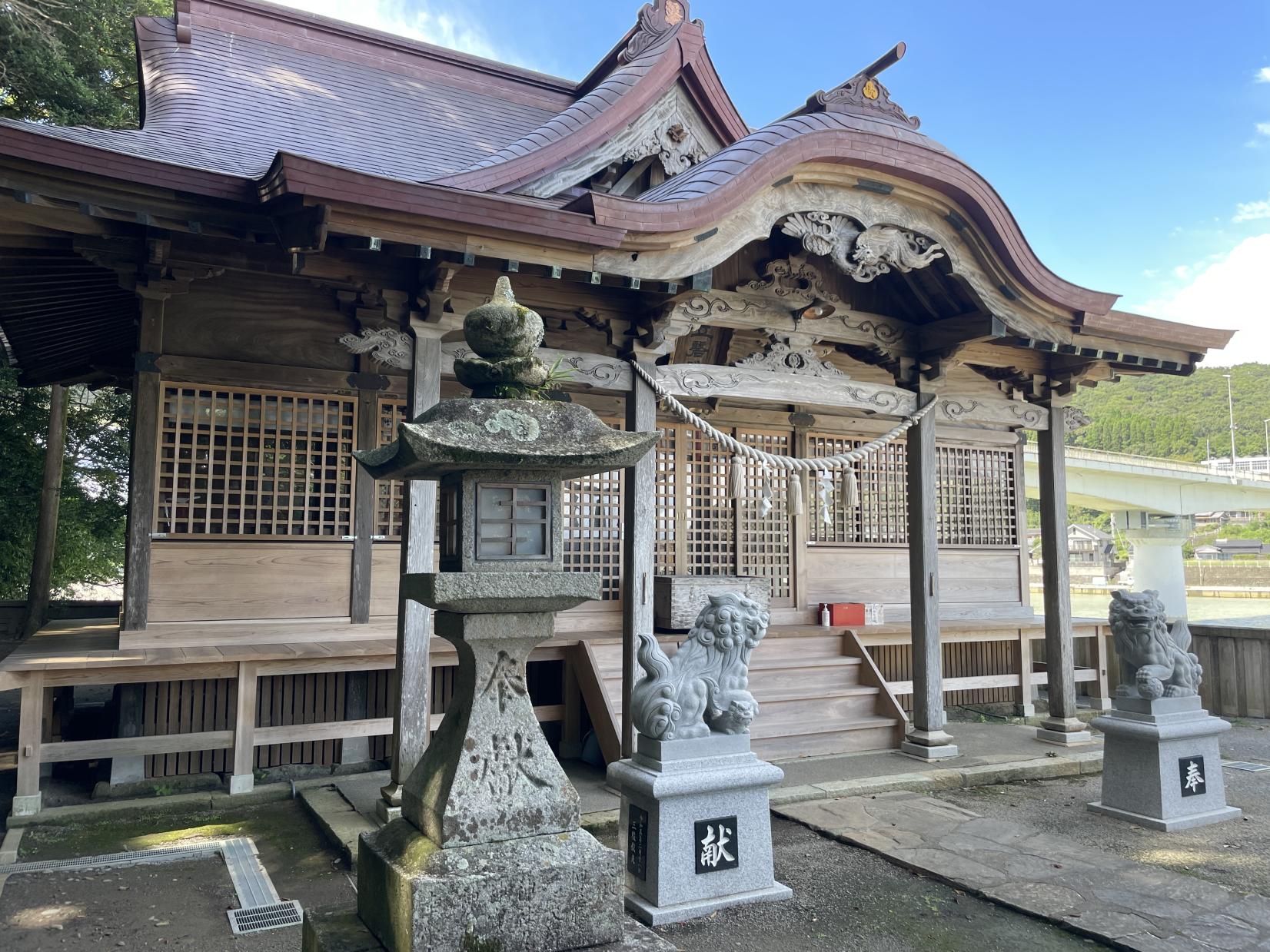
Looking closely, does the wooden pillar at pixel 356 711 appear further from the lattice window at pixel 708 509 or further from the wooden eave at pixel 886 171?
the wooden eave at pixel 886 171

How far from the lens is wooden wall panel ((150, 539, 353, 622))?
693 cm

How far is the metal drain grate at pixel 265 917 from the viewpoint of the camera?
4285 millimetres

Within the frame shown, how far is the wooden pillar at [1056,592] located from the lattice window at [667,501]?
3.63 metres

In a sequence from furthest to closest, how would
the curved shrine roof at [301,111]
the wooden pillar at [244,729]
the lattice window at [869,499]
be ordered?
the lattice window at [869,499]
the curved shrine roof at [301,111]
the wooden pillar at [244,729]

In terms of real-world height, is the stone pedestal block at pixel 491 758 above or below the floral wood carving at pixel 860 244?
below

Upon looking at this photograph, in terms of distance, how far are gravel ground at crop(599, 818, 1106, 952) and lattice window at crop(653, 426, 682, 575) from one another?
4.53m

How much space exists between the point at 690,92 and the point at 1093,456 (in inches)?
918

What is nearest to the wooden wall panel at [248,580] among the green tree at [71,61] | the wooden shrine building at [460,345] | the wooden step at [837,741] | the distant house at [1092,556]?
the wooden shrine building at [460,345]

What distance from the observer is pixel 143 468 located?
680 centimetres

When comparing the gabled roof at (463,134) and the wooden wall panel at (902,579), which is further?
the wooden wall panel at (902,579)

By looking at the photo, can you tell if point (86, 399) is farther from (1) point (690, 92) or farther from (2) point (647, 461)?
(2) point (647, 461)

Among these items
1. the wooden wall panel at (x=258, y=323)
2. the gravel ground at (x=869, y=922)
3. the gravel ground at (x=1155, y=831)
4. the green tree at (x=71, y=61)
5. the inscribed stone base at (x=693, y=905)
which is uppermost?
the green tree at (x=71, y=61)

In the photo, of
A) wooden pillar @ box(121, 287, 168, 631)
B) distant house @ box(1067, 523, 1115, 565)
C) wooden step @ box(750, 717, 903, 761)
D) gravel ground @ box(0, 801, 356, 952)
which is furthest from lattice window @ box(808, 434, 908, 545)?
distant house @ box(1067, 523, 1115, 565)

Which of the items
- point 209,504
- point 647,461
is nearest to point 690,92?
point 647,461
